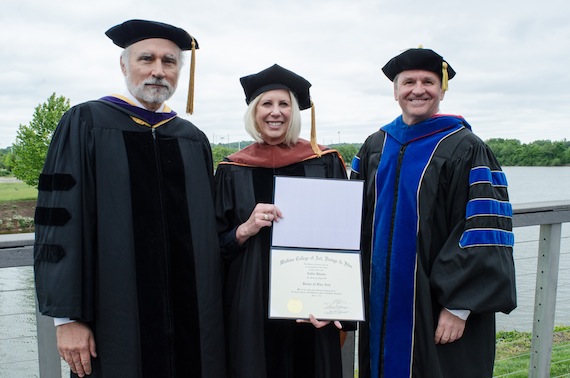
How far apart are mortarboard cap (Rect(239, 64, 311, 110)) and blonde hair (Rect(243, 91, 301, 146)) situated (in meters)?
0.04

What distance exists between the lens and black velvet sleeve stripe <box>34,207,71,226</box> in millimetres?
2029

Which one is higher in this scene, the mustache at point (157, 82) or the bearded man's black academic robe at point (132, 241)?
the mustache at point (157, 82)

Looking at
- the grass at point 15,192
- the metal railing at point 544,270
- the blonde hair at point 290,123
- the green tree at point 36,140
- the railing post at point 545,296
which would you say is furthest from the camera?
the grass at point 15,192

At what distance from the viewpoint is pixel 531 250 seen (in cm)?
1791

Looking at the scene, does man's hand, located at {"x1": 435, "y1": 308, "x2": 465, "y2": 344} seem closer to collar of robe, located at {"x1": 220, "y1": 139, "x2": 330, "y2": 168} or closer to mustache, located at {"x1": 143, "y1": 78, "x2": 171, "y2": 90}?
collar of robe, located at {"x1": 220, "y1": 139, "x2": 330, "y2": 168}

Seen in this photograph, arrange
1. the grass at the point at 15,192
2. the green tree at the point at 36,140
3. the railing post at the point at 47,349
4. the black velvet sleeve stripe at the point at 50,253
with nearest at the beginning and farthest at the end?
the black velvet sleeve stripe at the point at 50,253 → the railing post at the point at 47,349 → the green tree at the point at 36,140 → the grass at the point at 15,192

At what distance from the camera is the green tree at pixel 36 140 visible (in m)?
52.2

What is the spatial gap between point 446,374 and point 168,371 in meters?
1.36

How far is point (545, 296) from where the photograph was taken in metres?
3.21

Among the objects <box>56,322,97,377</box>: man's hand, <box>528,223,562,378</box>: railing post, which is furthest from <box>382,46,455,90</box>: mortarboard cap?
<box>56,322,97,377</box>: man's hand

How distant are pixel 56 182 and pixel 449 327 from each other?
192cm

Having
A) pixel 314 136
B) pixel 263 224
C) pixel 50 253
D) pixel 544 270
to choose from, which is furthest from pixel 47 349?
pixel 544 270

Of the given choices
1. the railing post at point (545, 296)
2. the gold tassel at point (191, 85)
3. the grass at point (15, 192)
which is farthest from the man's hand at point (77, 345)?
the grass at point (15, 192)

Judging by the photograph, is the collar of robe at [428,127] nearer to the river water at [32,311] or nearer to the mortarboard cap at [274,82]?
the mortarboard cap at [274,82]
